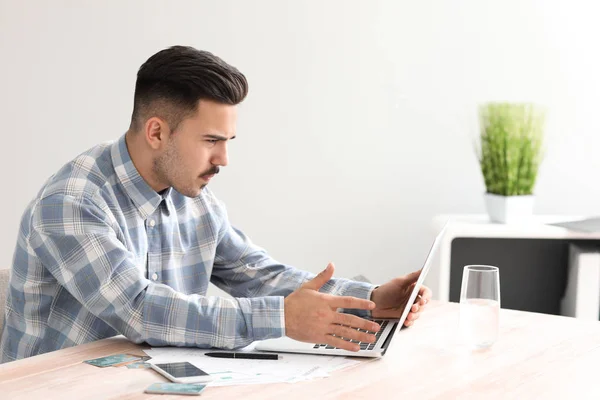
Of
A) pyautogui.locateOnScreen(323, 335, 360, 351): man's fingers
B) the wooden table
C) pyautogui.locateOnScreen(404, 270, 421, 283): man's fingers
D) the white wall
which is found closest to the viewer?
the wooden table

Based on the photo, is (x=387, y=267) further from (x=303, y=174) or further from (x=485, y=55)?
(x=485, y=55)

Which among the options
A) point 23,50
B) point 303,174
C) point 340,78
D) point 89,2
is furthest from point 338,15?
point 23,50

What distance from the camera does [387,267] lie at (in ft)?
12.2

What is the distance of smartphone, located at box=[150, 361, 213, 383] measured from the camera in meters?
1.38

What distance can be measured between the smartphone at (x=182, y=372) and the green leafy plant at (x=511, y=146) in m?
2.08

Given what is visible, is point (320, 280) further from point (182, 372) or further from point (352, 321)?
point (182, 372)

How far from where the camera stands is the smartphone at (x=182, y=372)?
1.38 m

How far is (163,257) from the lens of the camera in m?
1.97

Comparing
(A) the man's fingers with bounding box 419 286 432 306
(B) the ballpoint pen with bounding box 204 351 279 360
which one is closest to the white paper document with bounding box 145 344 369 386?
(B) the ballpoint pen with bounding box 204 351 279 360

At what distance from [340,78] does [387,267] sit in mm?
869

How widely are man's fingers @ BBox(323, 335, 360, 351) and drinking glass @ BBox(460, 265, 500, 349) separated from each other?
0.24 meters

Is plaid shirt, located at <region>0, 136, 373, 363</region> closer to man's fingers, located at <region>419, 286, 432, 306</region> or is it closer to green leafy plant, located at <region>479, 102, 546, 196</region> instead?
man's fingers, located at <region>419, 286, 432, 306</region>

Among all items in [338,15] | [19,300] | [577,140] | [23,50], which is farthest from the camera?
[577,140]

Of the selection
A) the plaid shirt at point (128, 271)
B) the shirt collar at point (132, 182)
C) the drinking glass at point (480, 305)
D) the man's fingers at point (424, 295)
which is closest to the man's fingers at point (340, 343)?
the plaid shirt at point (128, 271)
